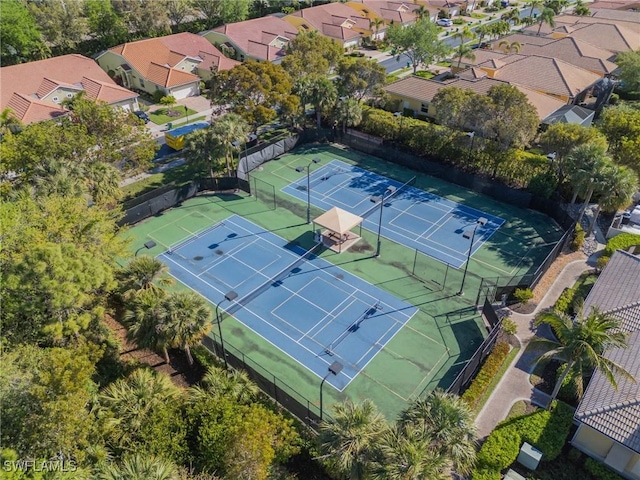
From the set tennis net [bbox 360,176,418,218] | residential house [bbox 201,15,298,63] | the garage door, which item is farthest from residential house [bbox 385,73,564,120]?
the garage door

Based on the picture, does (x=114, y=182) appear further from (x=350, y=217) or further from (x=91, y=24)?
(x=91, y=24)

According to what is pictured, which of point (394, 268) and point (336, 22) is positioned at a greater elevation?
point (336, 22)

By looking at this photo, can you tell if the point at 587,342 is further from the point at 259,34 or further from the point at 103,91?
the point at 259,34

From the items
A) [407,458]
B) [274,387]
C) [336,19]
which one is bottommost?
[274,387]

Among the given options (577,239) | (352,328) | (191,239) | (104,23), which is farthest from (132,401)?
(104,23)

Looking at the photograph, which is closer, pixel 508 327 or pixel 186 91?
pixel 508 327

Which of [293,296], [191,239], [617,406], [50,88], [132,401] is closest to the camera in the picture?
[132,401]

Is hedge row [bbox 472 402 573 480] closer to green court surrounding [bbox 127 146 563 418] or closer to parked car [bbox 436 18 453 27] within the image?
green court surrounding [bbox 127 146 563 418]
